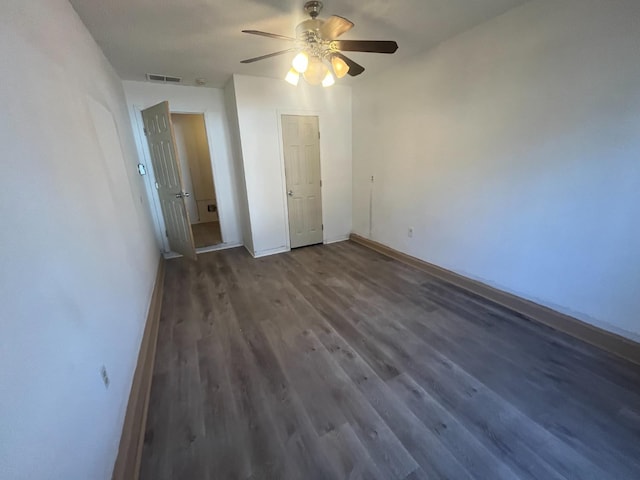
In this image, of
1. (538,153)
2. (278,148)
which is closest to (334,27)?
(538,153)

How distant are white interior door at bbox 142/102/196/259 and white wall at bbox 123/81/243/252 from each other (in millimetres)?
114

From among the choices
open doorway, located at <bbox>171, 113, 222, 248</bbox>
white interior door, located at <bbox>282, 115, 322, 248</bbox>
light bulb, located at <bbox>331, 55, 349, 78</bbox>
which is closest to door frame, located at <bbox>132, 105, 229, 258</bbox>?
open doorway, located at <bbox>171, 113, 222, 248</bbox>

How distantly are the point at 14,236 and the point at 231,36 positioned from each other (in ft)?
7.91

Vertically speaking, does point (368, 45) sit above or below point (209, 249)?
above

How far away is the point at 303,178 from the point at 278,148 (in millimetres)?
599

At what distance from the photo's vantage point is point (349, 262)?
12.6ft

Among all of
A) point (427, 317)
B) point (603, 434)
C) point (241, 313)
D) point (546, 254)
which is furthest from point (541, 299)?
point (241, 313)

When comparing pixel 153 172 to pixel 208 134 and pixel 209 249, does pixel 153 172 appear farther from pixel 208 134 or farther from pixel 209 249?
pixel 209 249

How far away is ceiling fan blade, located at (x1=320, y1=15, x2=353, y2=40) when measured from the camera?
168cm

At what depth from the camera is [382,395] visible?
167cm

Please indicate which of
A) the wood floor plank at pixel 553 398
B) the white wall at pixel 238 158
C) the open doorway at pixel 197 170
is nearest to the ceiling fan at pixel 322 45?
the white wall at pixel 238 158

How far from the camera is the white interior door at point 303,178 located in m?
Result: 4.00

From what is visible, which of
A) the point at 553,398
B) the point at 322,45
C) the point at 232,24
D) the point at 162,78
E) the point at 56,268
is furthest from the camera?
the point at 162,78

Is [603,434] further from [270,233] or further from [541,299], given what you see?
[270,233]
